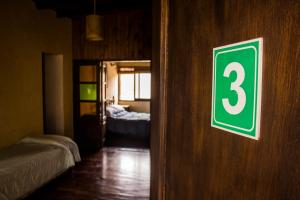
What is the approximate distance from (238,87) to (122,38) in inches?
185

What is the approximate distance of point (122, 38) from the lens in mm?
4941

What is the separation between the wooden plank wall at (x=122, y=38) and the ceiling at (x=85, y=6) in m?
0.30

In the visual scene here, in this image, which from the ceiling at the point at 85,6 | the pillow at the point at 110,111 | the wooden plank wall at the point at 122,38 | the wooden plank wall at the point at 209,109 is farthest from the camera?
the pillow at the point at 110,111

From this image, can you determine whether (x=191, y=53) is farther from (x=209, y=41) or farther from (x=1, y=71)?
(x=1, y=71)

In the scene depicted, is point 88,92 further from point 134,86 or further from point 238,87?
point 238,87

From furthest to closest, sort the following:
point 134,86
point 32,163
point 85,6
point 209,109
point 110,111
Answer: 1. point 134,86
2. point 110,111
3. point 85,6
4. point 32,163
5. point 209,109

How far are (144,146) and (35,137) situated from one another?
8.56 ft

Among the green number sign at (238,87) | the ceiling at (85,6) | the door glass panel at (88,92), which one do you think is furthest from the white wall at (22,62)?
the green number sign at (238,87)

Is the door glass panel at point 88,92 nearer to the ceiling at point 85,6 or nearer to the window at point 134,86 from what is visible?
the ceiling at point 85,6

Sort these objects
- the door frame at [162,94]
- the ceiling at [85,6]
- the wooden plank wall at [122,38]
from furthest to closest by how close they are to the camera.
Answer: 1. the wooden plank wall at [122,38]
2. the ceiling at [85,6]
3. the door frame at [162,94]

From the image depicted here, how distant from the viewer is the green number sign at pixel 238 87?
46 cm

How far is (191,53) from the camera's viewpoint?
2.33 feet

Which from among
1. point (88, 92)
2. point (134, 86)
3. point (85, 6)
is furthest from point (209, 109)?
point (134, 86)

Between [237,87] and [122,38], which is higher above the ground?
[122,38]
